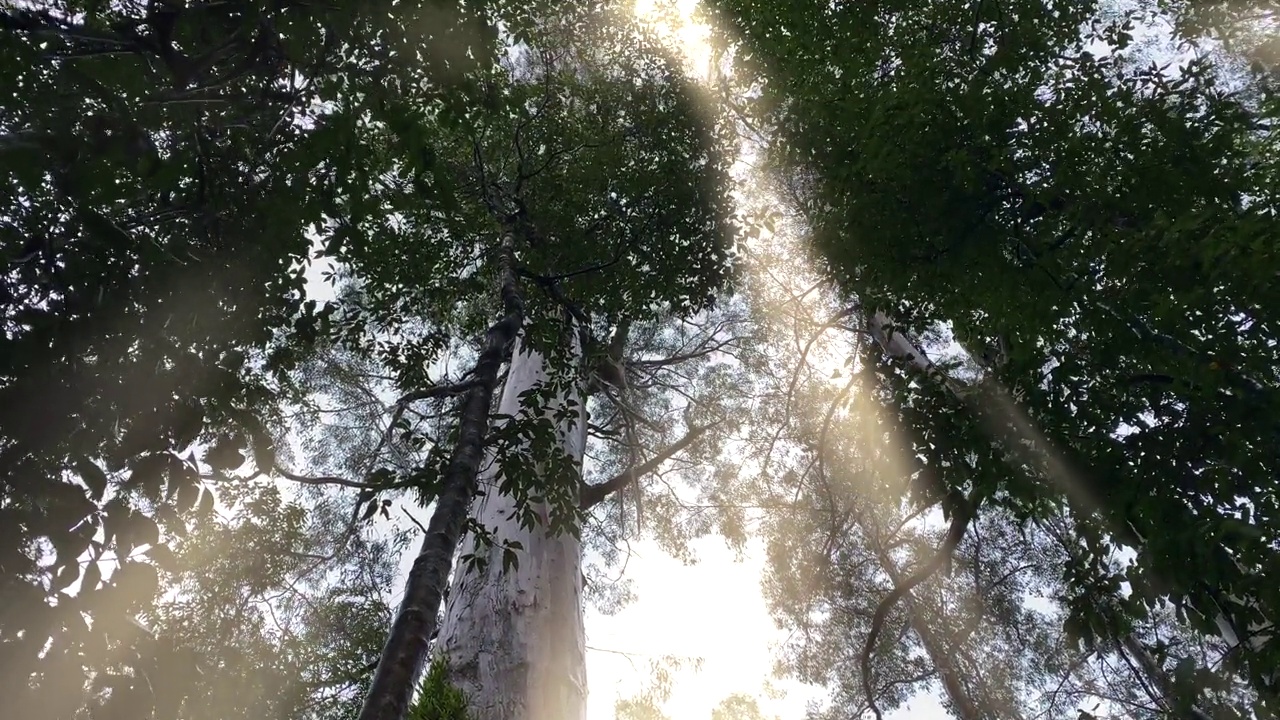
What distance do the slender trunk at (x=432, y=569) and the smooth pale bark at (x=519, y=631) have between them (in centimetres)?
117

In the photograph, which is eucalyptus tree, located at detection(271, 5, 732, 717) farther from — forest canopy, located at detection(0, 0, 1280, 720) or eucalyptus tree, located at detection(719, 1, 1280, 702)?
eucalyptus tree, located at detection(719, 1, 1280, 702)

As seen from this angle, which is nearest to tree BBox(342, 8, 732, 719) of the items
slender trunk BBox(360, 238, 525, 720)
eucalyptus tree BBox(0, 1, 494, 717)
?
slender trunk BBox(360, 238, 525, 720)

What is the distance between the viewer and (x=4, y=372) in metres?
1.14

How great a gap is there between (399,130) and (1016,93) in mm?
2407

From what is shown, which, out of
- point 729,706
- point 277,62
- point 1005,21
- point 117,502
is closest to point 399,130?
point 277,62

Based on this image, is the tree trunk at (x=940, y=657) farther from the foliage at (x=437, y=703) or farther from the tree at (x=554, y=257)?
the foliage at (x=437, y=703)

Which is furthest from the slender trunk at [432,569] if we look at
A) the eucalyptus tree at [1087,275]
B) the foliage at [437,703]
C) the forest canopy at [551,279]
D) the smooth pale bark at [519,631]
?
the eucalyptus tree at [1087,275]

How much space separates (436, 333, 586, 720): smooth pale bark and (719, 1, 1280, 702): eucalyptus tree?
5.86 feet

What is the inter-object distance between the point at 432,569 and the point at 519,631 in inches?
107

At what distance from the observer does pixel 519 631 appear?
4.11 meters

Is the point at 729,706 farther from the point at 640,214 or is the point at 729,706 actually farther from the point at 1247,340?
the point at 1247,340

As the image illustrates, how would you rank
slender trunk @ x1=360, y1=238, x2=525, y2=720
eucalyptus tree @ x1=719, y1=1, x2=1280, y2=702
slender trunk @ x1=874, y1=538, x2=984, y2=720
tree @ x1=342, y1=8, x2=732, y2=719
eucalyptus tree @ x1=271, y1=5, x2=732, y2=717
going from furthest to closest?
slender trunk @ x1=874, y1=538, x2=984, y2=720, tree @ x1=342, y1=8, x2=732, y2=719, eucalyptus tree @ x1=271, y1=5, x2=732, y2=717, eucalyptus tree @ x1=719, y1=1, x2=1280, y2=702, slender trunk @ x1=360, y1=238, x2=525, y2=720

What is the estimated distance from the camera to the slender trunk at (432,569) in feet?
4.55

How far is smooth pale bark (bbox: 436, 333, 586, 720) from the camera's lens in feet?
12.3
